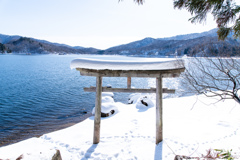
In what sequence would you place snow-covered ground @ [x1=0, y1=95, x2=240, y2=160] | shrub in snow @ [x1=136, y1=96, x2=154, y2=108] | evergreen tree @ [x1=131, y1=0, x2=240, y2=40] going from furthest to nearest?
1. shrub in snow @ [x1=136, y1=96, x2=154, y2=108]
2. snow-covered ground @ [x1=0, y1=95, x2=240, y2=160]
3. evergreen tree @ [x1=131, y1=0, x2=240, y2=40]

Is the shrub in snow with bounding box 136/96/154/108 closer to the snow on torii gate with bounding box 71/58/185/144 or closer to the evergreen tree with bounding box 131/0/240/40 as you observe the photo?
the snow on torii gate with bounding box 71/58/185/144

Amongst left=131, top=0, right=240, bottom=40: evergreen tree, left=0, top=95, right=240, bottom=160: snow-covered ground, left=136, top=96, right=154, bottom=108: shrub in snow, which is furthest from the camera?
left=136, top=96, right=154, bottom=108: shrub in snow

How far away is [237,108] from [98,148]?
10.4 m

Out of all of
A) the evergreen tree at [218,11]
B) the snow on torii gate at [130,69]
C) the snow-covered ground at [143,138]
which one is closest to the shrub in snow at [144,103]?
the snow-covered ground at [143,138]

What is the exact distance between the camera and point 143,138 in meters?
6.04

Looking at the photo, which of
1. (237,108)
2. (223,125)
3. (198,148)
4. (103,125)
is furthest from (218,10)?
(237,108)

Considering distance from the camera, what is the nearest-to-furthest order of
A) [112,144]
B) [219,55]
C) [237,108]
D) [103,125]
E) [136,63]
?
[136,63]
[219,55]
[112,144]
[103,125]
[237,108]

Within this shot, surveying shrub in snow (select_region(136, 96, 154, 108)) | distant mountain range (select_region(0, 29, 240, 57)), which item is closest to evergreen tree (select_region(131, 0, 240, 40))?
distant mountain range (select_region(0, 29, 240, 57))

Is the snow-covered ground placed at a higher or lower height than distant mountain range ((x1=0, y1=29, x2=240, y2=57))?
lower

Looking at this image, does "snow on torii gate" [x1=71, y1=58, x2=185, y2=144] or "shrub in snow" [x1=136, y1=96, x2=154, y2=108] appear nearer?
"snow on torii gate" [x1=71, y1=58, x2=185, y2=144]

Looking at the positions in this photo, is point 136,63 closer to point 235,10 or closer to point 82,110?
point 235,10

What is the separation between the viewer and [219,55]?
507cm

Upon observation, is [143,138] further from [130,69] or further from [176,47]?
[176,47]

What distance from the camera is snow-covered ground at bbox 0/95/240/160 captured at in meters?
4.79
